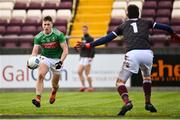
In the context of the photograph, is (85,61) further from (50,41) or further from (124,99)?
(124,99)

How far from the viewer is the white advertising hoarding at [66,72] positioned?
2388 cm

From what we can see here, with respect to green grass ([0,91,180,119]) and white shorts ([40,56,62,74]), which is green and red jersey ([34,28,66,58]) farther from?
green grass ([0,91,180,119])

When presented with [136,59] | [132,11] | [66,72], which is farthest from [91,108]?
[66,72]

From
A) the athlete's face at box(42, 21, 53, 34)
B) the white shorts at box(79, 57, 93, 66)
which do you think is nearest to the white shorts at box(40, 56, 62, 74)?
the athlete's face at box(42, 21, 53, 34)

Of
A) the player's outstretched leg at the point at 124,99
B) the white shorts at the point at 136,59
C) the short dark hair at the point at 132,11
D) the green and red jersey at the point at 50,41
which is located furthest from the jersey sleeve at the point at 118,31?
the green and red jersey at the point at 50,41

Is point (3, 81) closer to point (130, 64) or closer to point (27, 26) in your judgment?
point (27, 26)

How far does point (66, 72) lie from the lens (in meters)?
24.0

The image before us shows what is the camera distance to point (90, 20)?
94.0 ft

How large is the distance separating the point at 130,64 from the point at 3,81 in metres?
11.4

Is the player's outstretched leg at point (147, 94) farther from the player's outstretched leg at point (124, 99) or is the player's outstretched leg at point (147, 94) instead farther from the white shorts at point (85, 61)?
the white shorts at point (85, 61)

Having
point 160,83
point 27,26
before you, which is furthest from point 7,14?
point 160,83

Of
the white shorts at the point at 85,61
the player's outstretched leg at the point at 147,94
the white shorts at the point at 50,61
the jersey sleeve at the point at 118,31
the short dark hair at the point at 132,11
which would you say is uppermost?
the short dark hair at the point at 132,11

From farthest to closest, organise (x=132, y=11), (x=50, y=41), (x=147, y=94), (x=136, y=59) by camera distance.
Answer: (x=50, y=41)
(x=147, y=94)
(x=132, y=11)
(x=136, y=59)

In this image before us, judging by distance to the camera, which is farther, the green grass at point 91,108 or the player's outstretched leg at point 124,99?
the green grass at point 91,108
